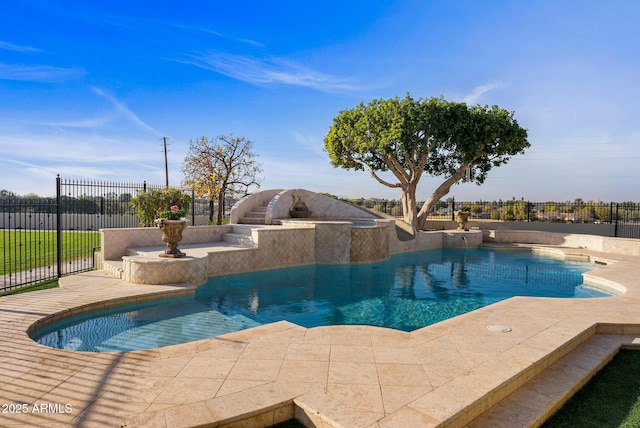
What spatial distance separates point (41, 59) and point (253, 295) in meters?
10.3

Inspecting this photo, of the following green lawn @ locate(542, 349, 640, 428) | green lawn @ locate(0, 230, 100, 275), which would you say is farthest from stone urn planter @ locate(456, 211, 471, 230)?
green lawn @ locate(0, 230, 100, 275)

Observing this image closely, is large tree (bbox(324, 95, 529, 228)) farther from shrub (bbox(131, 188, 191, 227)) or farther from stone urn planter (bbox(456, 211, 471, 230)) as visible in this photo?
shrub (bbox(131, 188, 191, 227))

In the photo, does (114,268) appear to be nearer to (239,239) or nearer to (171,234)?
(171,234)

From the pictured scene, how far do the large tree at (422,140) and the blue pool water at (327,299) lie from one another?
7.74m

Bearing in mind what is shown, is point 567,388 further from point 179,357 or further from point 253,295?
point 253,295

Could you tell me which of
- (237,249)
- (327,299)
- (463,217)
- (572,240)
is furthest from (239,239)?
(572,240)

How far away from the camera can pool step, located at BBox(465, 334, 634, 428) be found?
3086 mm

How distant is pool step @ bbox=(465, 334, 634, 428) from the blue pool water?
2.37 meters

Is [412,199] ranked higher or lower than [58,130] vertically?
lower

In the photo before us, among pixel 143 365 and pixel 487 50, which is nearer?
pixel 143 365

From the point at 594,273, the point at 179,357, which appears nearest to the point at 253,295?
the point at 179,357

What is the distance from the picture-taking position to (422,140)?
18.5 m

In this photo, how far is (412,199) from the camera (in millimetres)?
20938

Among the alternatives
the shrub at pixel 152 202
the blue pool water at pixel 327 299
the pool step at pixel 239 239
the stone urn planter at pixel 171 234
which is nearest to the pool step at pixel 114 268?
the stone urn planter at pixel 171 234
